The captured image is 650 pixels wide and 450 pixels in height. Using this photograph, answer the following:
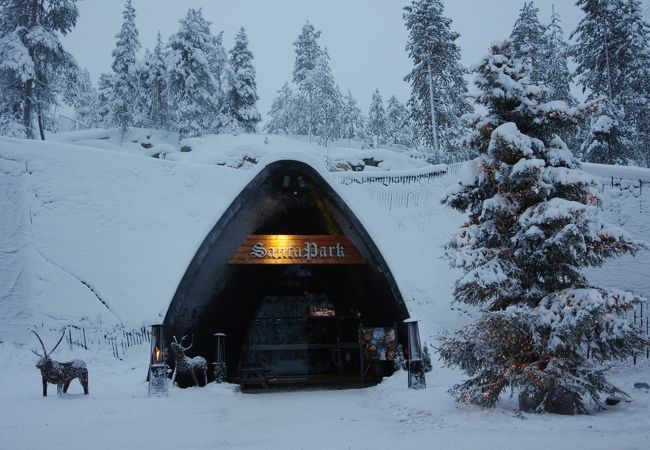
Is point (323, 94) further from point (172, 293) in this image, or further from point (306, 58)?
point (172, 293)

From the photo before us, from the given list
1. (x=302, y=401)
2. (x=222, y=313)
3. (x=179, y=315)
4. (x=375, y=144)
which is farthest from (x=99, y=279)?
(x=375, y=144)

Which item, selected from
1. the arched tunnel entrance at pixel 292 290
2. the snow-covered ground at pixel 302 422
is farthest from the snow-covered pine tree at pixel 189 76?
the snow-covered ground at pixel 302 422

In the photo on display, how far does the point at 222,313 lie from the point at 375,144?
148 ft

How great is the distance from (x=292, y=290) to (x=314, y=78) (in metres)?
31.4

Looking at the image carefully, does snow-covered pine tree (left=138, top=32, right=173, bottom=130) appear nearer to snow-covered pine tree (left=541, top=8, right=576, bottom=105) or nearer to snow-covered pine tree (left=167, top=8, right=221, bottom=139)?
snow-covered pine tree (left=167, top=8, right=221, bottom=139)

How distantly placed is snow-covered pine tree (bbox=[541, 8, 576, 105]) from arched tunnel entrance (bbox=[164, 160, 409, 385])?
67.8 ft

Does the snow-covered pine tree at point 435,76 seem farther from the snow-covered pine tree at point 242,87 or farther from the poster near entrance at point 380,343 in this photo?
the poster near entrance at point 380,343

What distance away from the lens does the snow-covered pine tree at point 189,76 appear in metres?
37.7

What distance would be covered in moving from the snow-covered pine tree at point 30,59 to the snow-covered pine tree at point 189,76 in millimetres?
10605

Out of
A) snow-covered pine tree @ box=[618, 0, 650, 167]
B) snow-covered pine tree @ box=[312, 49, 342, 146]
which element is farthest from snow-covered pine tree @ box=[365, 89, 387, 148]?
snow-covered pine tree @ box=[618, 0, 650, 167]

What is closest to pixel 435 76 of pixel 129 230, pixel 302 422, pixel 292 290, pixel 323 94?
pixel 323 94

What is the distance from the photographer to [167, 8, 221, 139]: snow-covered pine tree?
37.7 metres

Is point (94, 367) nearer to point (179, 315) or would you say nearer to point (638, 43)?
point (179, 315)

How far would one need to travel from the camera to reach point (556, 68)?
104ft
